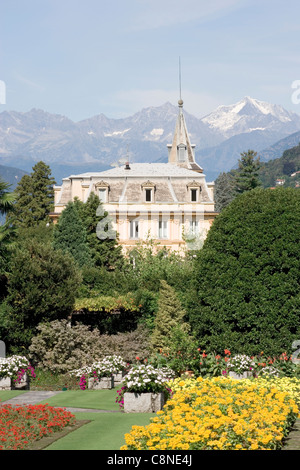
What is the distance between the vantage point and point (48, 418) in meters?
16.9

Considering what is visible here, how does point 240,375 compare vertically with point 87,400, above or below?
above

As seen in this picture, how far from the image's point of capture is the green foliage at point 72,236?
171ft

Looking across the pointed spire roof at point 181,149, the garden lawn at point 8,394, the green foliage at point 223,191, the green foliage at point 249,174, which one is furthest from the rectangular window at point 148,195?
the garden lawn at point 8,394

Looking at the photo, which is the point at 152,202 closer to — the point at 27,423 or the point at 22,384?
the point at 22,384

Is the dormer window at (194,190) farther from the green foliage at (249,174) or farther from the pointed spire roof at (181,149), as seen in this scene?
the green foliage at (249,174)

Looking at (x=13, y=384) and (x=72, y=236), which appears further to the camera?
(x=72, y=236)

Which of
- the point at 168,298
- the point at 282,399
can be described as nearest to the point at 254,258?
the point at 168,298

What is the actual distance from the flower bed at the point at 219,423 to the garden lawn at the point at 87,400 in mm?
4228

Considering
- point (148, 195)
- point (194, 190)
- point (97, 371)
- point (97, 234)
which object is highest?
point (194, 190)

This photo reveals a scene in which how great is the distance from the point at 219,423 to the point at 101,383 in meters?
11.8

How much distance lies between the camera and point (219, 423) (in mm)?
13953

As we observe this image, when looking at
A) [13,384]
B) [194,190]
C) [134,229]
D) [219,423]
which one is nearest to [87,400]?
[13,384]

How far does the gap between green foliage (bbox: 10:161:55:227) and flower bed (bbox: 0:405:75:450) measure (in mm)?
58922

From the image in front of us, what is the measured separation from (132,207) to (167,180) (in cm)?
532
